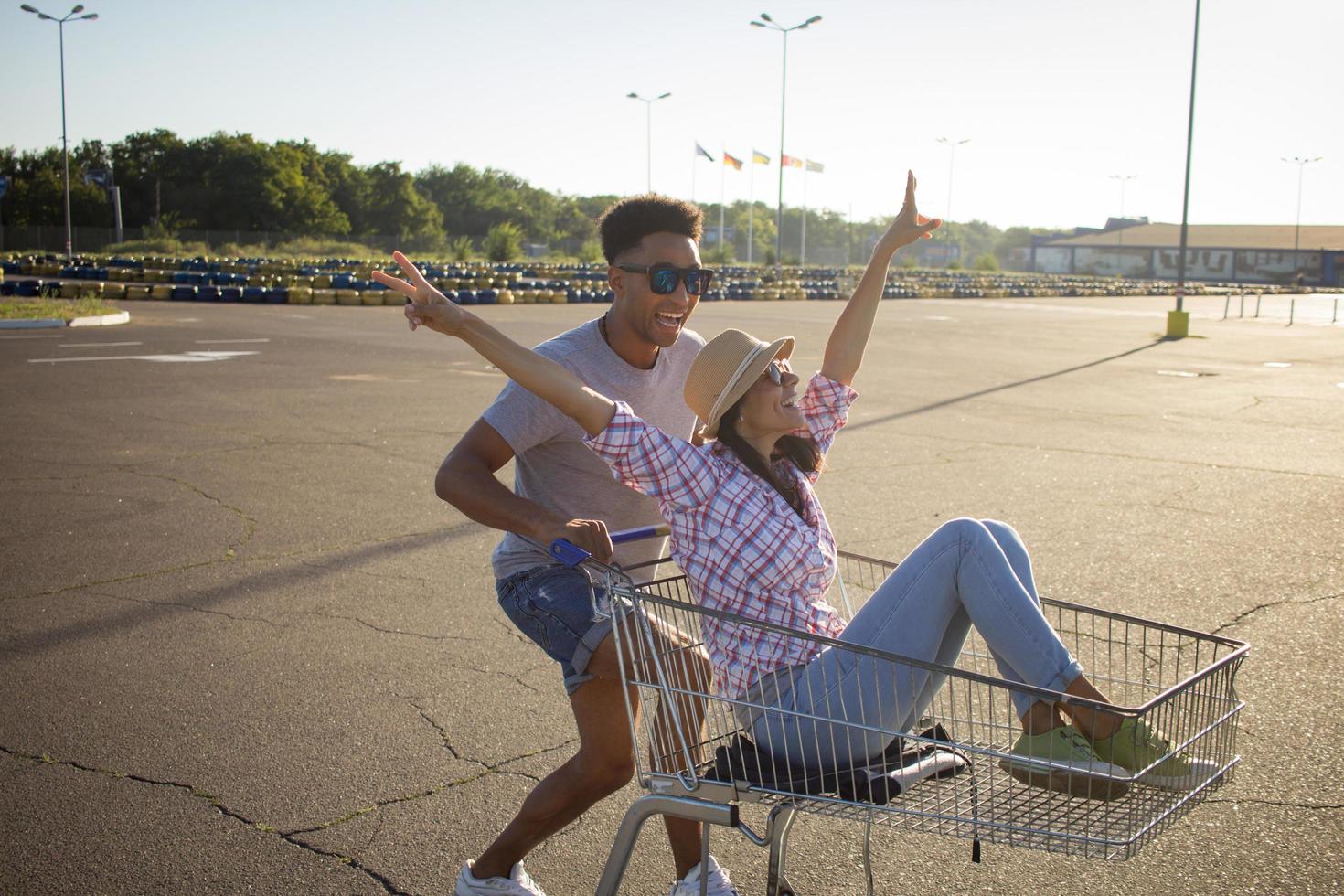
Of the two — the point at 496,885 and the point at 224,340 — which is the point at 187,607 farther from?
the point at 224,340

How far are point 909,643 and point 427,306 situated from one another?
123cm

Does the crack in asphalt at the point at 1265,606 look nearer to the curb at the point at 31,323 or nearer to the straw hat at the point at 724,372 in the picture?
the straw hat at the point at 724,372

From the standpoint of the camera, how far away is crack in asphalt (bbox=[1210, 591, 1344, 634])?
217 inches

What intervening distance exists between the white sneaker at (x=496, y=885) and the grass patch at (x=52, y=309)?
67.7 feet

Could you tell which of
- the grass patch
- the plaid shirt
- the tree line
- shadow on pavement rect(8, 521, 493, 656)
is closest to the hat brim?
the plaid shirt

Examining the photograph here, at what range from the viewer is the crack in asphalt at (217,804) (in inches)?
130

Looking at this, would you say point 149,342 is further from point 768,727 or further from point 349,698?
point 768,727

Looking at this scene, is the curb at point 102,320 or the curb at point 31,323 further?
the curb at point 102,320

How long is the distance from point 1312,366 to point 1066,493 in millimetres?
13305

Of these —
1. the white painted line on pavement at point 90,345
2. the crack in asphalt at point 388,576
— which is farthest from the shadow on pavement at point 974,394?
the white painted line on pavement at point 90,345

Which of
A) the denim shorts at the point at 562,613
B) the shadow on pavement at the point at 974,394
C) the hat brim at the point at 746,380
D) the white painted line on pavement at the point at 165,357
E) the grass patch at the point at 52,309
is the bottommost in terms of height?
the shadow on pavement at the point at 974,394

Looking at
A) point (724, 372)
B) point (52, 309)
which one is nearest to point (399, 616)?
point (724, 372)

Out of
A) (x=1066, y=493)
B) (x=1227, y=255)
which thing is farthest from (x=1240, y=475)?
(x=1227, y=255)

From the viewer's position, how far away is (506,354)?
258cm
